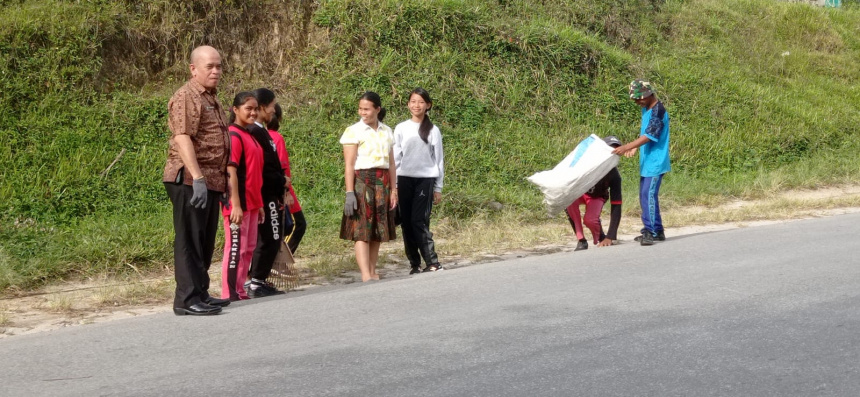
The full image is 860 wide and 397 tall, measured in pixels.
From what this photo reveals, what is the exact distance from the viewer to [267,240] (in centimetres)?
741

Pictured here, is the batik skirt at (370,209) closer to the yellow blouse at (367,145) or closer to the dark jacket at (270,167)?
the yellow blouse at (367,145)

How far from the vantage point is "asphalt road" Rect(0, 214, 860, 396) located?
4543mm

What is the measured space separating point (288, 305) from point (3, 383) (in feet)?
7.06

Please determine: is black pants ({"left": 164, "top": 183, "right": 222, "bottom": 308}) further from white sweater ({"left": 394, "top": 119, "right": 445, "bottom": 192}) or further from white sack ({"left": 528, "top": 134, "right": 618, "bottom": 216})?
white sack ({"left": 528, "top": 134, "right": 618, "bottom": 216})

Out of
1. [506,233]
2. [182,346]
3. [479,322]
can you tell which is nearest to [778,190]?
[506,233]

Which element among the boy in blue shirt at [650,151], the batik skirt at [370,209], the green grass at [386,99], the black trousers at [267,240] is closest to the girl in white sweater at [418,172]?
the batik skirt at [370,209]

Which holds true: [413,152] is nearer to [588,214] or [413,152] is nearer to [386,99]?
[588,214]

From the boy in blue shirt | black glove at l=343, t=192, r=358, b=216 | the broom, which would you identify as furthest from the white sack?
the broom

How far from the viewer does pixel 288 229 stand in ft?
26.2

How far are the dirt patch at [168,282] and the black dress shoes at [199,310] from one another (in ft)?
2.14

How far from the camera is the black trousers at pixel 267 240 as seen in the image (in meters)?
7.39

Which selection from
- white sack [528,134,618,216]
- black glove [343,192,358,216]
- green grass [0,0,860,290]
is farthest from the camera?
green grass [0,0,860,290]

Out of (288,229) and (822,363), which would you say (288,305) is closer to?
(288,229)

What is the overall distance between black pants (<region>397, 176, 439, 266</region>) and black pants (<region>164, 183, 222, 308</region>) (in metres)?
2.33
